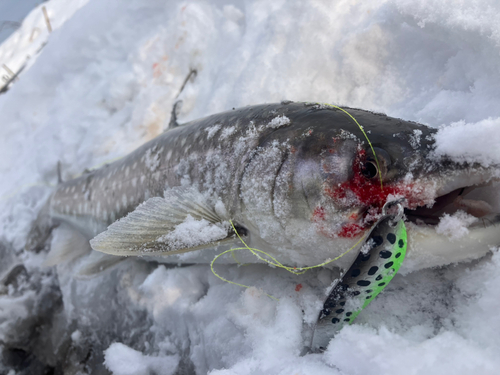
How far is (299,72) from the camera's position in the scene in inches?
97.9

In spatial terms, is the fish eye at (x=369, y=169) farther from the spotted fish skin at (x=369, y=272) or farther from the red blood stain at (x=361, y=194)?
the spotted fish skin at (x=369, y=272)

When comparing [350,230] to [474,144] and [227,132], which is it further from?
[227,132]

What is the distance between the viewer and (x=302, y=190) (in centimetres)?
140

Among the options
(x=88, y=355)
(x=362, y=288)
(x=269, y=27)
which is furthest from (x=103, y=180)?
(x=362, y=288)

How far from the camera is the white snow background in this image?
1.26 meters

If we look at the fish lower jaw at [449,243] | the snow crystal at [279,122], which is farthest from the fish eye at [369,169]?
the snow crystal at [279,122]

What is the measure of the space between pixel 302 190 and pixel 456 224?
604 millimetres

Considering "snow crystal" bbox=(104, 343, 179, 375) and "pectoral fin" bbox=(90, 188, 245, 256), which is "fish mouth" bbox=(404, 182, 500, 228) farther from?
"snow crystal" bbox=(104, 343, 179, 375)

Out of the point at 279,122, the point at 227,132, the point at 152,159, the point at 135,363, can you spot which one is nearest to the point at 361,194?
the point at 279,122

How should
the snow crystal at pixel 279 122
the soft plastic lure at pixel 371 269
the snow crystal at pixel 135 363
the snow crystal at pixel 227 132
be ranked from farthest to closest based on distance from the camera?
the snow crystal at pixel 135 363 < the snow crystal at pixel 227 132 < the snow crystal at pixel 279 122 < the soft plastic lure at pixel 371 269

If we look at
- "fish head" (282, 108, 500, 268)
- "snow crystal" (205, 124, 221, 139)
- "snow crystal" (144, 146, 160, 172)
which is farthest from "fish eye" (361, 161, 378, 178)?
"snow crystal" (144, 146, 160, 172)

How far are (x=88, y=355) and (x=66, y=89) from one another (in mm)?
3664

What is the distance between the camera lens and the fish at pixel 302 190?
1.18m

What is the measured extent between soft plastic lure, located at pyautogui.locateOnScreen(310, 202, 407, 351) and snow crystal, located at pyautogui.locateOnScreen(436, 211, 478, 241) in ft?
0.60
